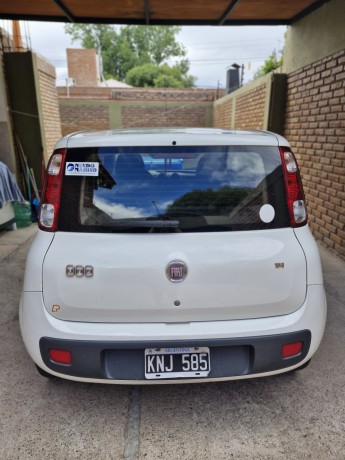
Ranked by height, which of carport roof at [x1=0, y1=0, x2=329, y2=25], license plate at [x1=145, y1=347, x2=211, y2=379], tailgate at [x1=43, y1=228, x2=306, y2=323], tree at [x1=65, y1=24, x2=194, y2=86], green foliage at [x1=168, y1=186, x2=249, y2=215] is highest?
tree at [x1=65, y1=24, x2=194, y2=86]

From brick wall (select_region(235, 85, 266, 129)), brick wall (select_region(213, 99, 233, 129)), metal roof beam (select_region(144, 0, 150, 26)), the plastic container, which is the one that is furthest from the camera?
brick wall (select_region(213, 99, 233, 129))

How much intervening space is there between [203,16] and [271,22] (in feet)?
4.01

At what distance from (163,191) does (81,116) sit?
13.4 m

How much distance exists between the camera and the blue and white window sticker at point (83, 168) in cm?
177

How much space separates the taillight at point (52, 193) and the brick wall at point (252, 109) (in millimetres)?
6052

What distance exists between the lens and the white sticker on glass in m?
1.80

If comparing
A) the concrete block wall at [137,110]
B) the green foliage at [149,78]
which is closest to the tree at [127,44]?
the green foliage at [149,78]

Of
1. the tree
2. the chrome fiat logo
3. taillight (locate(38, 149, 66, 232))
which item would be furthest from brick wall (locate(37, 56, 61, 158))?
the tree

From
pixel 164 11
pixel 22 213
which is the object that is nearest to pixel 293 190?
pixel 164 11

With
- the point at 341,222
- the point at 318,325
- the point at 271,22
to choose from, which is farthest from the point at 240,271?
the point at 271,22

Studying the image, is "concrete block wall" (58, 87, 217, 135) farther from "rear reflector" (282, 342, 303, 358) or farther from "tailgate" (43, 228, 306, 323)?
"rear reflector" (282, 342, 303, 358)

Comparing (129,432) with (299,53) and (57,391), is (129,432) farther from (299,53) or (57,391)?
(299,53)

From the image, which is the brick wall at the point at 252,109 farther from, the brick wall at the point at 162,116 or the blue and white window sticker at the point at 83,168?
the blue and white window sticker at the point at 83,168

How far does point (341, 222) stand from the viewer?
4398 mm
